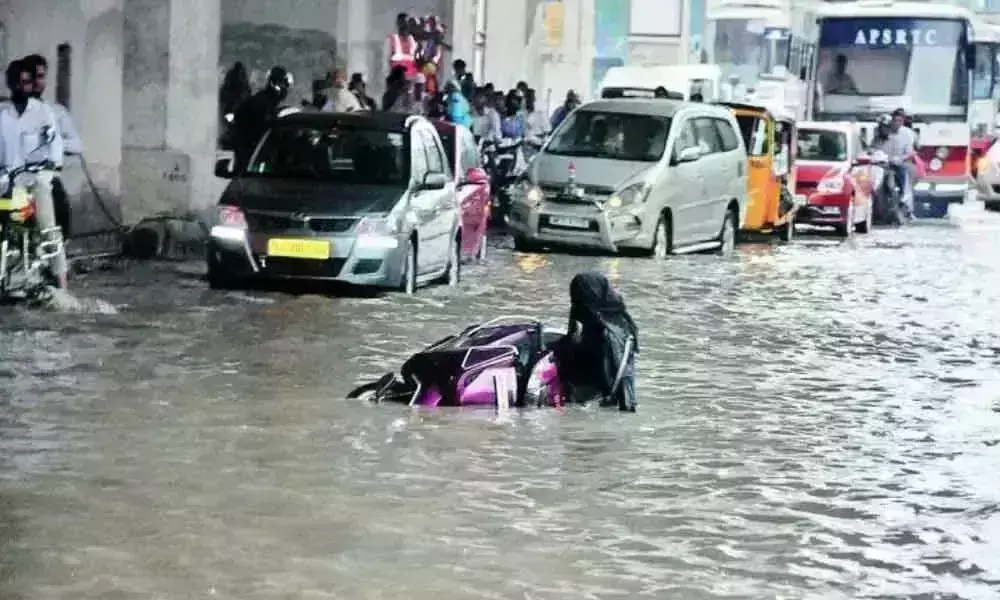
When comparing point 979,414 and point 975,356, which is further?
point 975,356

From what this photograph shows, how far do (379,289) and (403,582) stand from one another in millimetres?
12200

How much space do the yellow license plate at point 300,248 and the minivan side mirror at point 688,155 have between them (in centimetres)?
828

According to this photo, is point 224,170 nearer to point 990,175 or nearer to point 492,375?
point 492,375

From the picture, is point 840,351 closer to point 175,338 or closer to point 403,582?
point 175,338

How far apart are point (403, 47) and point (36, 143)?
54.6ft

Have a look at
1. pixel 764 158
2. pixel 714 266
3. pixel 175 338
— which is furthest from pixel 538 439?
pixel 764 158

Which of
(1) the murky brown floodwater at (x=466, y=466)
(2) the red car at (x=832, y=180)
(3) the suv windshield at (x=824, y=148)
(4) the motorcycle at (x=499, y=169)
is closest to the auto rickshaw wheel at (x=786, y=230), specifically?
(2) the red car at (x=832, y=180)

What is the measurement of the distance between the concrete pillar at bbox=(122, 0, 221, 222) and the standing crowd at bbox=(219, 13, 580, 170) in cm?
61

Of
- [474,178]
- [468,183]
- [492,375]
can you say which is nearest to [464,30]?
[474,178]

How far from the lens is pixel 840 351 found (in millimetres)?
17234

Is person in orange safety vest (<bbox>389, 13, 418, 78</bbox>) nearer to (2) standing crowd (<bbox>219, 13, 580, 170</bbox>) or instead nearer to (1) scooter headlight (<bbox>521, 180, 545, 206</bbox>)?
(2) standing crowd (<bbox>219, 13, 580, 170</bbox>)

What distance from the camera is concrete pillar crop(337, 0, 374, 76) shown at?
36656mm

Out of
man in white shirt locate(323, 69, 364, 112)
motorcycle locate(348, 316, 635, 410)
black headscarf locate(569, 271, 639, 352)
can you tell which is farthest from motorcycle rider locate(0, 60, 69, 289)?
man in white shirt locate(323, 69, 364, 112)

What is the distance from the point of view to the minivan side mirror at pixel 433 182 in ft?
66.8
